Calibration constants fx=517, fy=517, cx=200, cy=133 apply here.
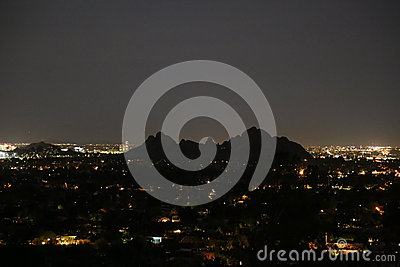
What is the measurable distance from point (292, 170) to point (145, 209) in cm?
2749

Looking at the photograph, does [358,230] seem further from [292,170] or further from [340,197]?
[292,170]

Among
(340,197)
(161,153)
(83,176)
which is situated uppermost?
(161,153)

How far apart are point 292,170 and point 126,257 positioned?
126 feet

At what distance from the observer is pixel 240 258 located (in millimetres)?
13484

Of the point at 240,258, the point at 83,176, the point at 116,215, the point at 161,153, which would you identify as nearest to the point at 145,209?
the point at 116,215

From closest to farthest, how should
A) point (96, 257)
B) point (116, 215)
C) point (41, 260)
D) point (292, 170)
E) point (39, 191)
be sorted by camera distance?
point (41, 260), point (96, 257), point (116, 215), point (39, 191), point (292, 170)

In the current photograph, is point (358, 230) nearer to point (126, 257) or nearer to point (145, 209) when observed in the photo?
point (126, 257)

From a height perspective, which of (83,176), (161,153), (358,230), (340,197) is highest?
(161,153)

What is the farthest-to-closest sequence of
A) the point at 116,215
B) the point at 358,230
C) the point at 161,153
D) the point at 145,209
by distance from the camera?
the point at 161,153 < the point at 145,209 < the point at 116,215 < the point at 358,230

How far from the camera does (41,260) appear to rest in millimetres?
14594

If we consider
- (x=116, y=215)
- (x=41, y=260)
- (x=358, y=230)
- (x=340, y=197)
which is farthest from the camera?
(x=340, y=197)

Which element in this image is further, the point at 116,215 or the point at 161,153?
the point at 161,153

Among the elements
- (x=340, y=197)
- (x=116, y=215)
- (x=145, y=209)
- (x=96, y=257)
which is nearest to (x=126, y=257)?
(x=96, y=257)

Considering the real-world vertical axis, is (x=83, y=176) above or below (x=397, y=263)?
above
